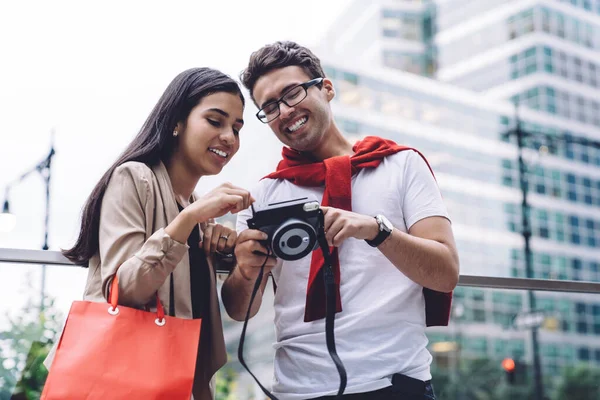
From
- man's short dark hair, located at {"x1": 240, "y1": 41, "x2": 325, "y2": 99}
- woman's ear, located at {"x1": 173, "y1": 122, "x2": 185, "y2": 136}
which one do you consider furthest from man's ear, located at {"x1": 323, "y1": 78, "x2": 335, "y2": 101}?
woman's ear, located at {"x1": 173, "y1": 122, "x2": 185, "y2": 136}

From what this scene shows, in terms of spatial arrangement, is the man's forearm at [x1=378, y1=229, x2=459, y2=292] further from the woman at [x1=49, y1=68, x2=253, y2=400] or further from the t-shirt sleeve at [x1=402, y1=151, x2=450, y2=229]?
the woman at [x1=49, y1=68, x2=253, y2=400]

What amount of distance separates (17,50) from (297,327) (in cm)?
3469

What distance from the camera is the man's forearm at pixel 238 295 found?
1886 mm

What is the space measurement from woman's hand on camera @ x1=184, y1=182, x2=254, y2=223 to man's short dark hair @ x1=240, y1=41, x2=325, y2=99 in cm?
60

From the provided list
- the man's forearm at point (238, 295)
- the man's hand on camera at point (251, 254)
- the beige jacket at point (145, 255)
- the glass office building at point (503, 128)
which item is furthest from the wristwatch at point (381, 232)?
the glass office building at point (503, 128)

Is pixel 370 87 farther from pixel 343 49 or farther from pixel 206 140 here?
pixel 206 140

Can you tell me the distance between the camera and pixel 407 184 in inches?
76.8

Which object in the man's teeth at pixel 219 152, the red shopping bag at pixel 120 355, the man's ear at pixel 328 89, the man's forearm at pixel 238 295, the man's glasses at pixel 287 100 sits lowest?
the red shopping bag at pixel 120 355

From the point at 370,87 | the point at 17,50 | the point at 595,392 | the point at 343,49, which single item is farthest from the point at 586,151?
the point at 595,392

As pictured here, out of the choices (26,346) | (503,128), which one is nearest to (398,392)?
(26,346)

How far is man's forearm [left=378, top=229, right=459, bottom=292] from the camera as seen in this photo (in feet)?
5.66

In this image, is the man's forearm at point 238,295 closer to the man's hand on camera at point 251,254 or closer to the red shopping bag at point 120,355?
the man's hand on camera at point 251,254

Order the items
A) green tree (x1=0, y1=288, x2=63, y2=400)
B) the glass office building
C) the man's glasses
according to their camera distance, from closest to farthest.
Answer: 1. the man's glasses
2. green tree (x1=0, y1=288, x2=63, y2=400)
3. the glass office building

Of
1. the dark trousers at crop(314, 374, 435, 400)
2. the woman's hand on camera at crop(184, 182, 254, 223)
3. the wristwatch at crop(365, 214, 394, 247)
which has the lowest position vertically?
the dark trousers at crop(314, 374, 435, 400)
